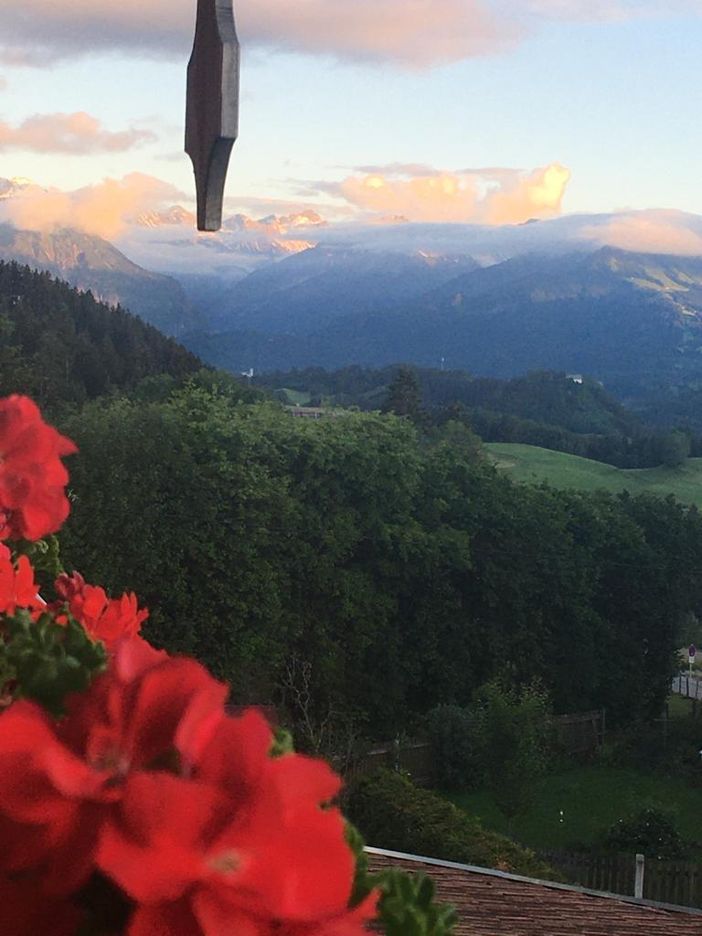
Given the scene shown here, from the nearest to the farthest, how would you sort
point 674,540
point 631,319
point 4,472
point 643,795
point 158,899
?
point 158,899
point 4,472
point 643,795
point 674,540
point 631,319

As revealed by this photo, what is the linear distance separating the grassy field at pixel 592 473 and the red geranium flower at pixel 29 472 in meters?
42.4

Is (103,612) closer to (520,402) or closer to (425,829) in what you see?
(425,829)

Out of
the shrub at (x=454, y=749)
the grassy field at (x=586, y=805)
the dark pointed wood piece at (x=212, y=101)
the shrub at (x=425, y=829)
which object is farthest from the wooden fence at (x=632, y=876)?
the dark pointed wood piece at (x=212, y=101)

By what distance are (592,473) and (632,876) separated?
35.9 metres

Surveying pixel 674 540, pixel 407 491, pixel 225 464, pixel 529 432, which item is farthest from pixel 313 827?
pixel 529 432

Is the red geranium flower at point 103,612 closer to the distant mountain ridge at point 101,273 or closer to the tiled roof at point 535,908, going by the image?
the tiled roof at point 535,908

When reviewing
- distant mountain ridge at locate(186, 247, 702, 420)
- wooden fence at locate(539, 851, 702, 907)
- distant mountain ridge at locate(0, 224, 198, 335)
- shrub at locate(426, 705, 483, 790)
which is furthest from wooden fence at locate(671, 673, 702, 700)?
distant mountain ridge at locate(0, 224, 198, 335)

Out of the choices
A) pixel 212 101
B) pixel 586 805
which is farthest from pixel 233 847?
pixel 586 805

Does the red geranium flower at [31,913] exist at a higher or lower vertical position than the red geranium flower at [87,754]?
lower

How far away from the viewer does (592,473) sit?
4656 cm

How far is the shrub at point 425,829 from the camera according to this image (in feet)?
27.3

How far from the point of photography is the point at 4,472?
3.43 feet

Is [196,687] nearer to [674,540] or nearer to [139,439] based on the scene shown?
[139,439]

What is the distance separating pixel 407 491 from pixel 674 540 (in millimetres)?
6972
